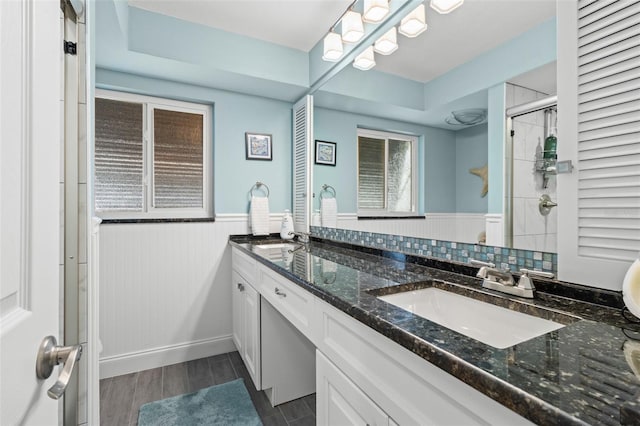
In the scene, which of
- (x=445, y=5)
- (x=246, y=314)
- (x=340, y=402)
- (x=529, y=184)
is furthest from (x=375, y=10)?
(x=246, y=314)

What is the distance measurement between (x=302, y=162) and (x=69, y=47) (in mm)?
1613

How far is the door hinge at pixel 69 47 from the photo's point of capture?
3.48 ft

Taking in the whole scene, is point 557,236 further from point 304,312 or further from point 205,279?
point 205,279

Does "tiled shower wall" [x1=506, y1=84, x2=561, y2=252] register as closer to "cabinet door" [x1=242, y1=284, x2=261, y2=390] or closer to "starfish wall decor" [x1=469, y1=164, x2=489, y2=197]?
→ "starfish wall decor" [x1=469, y1=164, x2=489, y2=197]

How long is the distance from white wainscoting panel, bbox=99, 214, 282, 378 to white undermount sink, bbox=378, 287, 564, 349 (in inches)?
69.3

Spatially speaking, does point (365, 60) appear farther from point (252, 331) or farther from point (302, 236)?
point (252, 331)

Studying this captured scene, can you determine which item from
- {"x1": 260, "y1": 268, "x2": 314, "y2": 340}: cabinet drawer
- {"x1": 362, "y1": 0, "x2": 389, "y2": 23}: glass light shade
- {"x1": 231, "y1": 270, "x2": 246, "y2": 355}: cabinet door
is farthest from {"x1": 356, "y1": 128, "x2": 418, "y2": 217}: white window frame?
{"x1": 231, "y1": 270, "x2": 246, "y2": 355}: cabinet door

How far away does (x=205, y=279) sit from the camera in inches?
95.2

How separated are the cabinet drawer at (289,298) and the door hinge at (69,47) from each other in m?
1.15

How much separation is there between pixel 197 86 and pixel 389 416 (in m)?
2.49

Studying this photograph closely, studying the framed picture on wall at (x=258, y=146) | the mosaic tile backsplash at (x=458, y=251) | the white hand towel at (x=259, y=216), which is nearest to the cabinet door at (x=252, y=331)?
the white hand towel at (x=259, y=216)

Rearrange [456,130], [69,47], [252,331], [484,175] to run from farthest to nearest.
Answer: [252,331] → [456,130] → [484,175] → [69,47]

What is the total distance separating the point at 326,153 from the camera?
230 centimetres

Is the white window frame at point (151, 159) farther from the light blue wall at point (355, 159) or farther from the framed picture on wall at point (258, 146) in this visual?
the light blue wall at point (355, 159)
